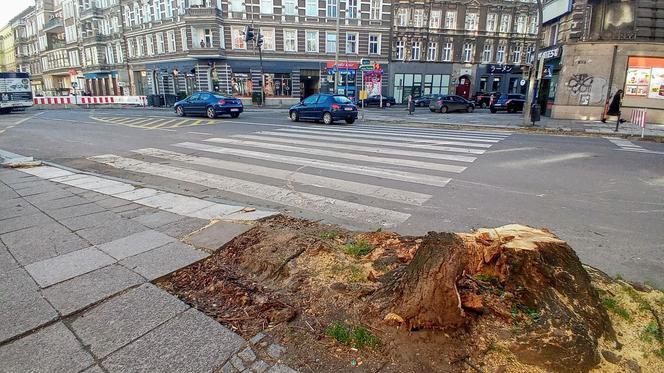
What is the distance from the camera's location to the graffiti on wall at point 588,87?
2017 centimetres

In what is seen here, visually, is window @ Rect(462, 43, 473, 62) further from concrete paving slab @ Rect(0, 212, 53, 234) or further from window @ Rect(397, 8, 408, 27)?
concrete paving slab @ Rect(0, 212, 53, 234)

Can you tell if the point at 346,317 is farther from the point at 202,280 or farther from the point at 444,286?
the point at 202,280

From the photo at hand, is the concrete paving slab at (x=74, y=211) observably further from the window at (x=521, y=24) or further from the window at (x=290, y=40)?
the window at (x=521, y=24)

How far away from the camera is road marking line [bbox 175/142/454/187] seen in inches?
291

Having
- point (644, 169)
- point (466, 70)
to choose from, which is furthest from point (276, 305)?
point (466, 70)

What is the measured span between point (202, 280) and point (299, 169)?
519cm

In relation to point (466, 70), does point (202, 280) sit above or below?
below

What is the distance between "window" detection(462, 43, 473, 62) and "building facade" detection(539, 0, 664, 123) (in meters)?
24.0

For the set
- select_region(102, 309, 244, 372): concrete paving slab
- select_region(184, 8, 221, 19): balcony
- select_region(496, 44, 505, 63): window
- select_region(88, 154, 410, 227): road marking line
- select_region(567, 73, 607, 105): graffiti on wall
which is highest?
select_region(184, 8, 221, 19): balcony

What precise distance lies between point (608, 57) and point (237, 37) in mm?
31270

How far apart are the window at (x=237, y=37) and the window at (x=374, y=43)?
13953 millimetres

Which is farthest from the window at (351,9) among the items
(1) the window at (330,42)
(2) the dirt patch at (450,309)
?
(2) the dirt patch at (450,309)

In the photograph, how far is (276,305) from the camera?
2.88 meters

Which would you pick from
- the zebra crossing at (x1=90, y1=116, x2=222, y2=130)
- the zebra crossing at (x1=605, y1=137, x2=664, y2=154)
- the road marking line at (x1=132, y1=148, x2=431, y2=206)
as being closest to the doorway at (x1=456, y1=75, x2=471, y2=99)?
the zebra crossing at (x1=605, y1=137, x2=664, y2=154)
